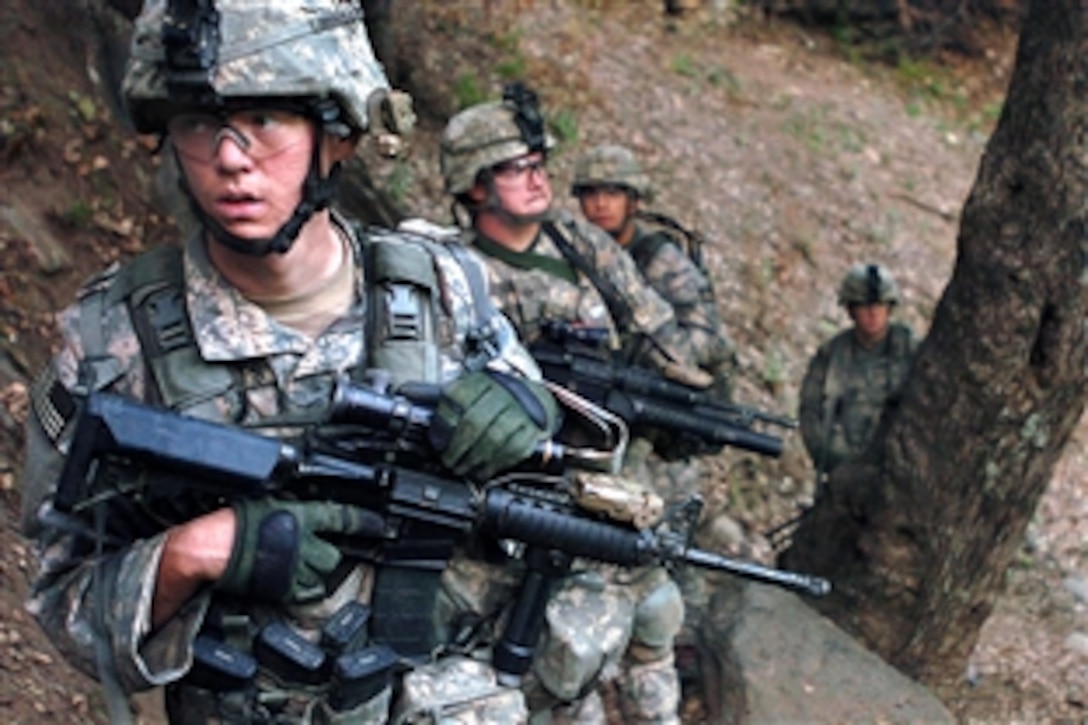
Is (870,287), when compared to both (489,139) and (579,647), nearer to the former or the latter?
(489,139)

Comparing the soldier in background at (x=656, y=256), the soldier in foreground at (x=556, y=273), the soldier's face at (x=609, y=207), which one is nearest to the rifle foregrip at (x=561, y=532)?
the soldier in foreground at (x=556, y=273)

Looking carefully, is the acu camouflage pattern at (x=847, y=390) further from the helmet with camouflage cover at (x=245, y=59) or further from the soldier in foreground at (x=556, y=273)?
the helmet with camouflage cover at (x=245, y=59)

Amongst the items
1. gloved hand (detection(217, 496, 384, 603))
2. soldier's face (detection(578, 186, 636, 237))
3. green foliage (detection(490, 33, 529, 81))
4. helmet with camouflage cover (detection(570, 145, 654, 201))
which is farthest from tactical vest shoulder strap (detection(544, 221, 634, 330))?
green foliage (detection(490, 33, 529, 81))

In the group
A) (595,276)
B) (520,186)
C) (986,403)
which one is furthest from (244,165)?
(986,403)

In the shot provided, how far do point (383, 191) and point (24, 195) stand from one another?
7.95 feet

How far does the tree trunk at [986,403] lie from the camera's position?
193 inches

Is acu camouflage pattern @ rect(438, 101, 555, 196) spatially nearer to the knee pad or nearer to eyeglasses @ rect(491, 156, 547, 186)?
eyeglasses @ rect(491, 156, 547, 186)

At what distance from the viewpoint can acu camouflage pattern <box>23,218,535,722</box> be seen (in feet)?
8.05

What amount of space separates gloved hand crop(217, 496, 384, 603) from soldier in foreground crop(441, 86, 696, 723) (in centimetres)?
222

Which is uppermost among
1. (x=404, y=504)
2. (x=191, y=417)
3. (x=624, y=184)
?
(x=191, y=417)

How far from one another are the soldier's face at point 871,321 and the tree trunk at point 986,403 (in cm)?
189

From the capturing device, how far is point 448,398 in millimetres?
2527

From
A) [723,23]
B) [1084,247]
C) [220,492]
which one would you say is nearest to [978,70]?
[723,23]

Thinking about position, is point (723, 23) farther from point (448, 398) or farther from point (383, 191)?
point (448, 398)
